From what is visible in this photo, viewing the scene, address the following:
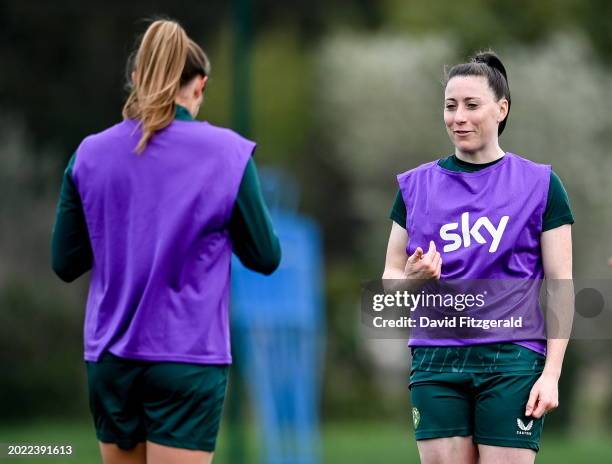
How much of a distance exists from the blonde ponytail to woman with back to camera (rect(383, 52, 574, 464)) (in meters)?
1.04

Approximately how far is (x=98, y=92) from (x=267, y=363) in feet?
42.6

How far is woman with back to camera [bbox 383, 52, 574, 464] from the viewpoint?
4637mm

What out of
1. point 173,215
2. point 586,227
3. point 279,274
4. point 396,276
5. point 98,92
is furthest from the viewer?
point 98,92

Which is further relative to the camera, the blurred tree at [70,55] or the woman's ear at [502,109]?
the blurred tree at [70,55]

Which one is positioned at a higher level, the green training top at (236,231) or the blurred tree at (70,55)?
the blurred tree at (70,55)

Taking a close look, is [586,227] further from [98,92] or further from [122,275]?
[122,275]

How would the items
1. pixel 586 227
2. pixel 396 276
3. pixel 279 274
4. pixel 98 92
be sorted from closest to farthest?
1. pixel 396 276
2. pixel 279 274
3. pixel 586 227
4. pixel 98 92

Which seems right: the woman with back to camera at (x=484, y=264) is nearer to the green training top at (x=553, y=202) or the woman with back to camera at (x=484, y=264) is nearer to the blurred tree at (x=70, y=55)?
the green training top at (x=553, y=202)

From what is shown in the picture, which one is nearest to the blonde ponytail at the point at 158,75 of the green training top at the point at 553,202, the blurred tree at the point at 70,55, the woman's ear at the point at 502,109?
the green training top at the point at 553,202

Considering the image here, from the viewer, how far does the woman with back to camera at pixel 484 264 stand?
183 inches

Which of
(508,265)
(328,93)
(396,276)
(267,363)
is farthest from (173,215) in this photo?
(328,93)

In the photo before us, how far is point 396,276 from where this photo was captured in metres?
4.83

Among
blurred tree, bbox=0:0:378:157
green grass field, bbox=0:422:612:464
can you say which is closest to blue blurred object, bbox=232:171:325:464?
green grass field, bbox=0:422:612:464

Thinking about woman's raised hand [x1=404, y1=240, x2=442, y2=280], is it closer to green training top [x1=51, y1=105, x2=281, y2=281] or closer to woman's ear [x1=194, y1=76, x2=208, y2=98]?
green training top [x1=51, y1=105, x2=281, y2=281]
